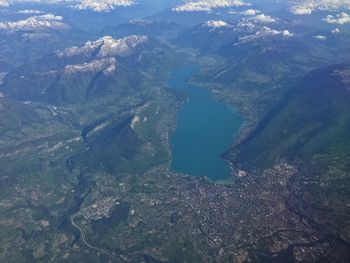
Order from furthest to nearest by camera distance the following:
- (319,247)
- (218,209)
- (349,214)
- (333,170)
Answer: (333,170), (218,209), (349,214), (319,247)

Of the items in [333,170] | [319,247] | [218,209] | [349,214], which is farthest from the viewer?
[333,170]

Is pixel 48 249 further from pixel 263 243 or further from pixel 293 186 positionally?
pixel 293 186

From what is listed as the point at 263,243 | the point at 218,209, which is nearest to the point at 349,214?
the point at 263,243

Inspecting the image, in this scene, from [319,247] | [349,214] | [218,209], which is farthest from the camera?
[218,209]

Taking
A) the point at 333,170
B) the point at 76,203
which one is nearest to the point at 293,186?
the point at 333,170

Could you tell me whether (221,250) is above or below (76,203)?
above

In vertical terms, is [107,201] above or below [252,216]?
below

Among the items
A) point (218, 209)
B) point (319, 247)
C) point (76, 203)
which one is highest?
point (319, 247)

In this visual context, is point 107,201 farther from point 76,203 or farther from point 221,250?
point 221,250

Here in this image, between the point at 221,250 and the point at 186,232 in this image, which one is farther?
the point at 186,232
